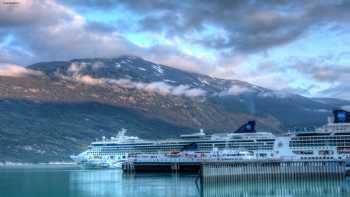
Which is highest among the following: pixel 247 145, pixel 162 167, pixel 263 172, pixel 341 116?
pixel 341 116

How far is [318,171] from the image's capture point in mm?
90812

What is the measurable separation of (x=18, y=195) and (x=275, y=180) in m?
36.6

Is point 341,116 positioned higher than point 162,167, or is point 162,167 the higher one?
point 341,116

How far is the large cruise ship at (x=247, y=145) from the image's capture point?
124500mm

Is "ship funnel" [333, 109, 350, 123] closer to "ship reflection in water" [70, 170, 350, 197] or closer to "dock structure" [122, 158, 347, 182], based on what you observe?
"dock structure" [122, 158, 347, 182]

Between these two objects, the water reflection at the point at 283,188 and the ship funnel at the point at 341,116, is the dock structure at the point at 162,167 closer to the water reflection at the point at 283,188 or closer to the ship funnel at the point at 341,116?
the ship funnel at the point at 341,116

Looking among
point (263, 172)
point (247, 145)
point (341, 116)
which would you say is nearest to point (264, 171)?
point (263, 172)

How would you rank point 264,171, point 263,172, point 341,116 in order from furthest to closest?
point 341,116 → point 264,171 → point 263,172

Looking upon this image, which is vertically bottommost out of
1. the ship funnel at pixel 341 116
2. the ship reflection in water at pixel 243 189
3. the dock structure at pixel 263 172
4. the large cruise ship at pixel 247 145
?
the ship reflection in water at pixel 243 189

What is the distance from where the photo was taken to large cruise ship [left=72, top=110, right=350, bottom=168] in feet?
408

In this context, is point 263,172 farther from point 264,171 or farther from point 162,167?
point 162,167

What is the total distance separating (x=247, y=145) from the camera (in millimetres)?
144625

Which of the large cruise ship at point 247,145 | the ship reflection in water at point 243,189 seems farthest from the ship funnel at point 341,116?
the ship reflection in water at point 243,189

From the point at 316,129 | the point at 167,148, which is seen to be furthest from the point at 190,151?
the point at 316,129
